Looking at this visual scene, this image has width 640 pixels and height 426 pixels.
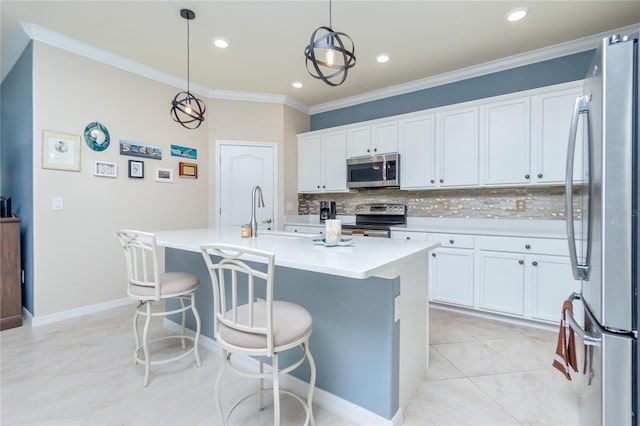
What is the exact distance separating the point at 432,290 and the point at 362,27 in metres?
2.69

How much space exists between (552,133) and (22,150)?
5111 mm

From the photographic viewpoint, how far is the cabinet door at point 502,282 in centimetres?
272

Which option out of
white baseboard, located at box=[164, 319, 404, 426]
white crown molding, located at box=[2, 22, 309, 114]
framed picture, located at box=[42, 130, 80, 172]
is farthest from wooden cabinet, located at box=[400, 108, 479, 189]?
framed picture, located at box=[42, 130, 80, 172]

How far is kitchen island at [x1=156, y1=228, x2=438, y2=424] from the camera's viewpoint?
143 centimetres

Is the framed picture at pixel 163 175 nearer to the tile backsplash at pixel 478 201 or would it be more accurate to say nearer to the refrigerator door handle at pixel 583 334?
the tile backsplash at pixel 478 201

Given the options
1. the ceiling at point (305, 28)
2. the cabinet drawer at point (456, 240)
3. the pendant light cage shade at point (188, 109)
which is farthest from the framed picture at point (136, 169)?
the cabinet drawer at point (456, 240)

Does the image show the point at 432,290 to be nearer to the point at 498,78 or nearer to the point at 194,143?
the point at 498,78

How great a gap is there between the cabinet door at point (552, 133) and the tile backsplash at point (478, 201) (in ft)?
0.95

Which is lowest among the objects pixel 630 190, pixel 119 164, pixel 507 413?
pixel 507 413

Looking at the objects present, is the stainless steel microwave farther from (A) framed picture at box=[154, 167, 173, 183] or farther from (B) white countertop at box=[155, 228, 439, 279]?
(A) framed picture at box=[154, 167, 173, 183]

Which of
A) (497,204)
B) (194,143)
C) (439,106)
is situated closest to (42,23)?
(194,143)

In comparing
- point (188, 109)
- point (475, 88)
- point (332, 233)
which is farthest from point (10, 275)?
point (475, 88)

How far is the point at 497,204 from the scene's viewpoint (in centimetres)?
332

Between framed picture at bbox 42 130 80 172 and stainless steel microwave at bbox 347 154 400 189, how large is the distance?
3026mm
